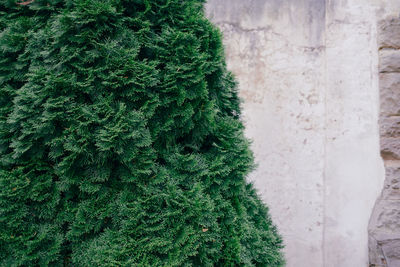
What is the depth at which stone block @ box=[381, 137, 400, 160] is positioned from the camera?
182 cm

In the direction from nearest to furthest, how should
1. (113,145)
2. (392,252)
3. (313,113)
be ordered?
(113,145) → (392,252) → (313,113)

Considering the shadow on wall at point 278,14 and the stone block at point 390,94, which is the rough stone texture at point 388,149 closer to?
the stone block at point 390,94

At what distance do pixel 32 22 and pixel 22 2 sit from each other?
16cm

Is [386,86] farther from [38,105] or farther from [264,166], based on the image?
[38,105]

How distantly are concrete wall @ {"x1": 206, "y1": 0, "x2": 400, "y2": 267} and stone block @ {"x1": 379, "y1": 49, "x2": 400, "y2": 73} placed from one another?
141 centimetres

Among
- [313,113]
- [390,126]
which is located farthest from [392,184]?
[313,113]

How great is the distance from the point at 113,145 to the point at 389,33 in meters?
1.79

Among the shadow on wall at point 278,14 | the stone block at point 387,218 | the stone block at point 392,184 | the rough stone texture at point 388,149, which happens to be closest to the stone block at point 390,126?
the rough stone texture at point 388,149

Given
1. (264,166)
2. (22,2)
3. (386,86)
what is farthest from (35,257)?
(264,166)

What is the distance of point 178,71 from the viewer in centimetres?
171

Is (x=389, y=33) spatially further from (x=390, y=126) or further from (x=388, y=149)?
→ (x=388, y=149)

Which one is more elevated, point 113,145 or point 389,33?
point 389,33

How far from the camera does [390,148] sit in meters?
1.84

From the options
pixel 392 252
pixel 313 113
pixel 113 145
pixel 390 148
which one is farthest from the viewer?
pixel 313 113
